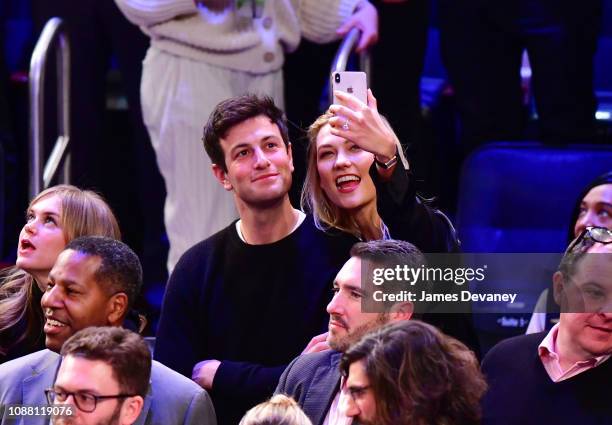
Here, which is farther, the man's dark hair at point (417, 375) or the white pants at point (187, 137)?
the white pants at point (187, 137)

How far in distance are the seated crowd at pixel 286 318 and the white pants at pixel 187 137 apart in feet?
2.53

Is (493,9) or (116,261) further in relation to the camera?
(493,9)

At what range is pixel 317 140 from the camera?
3.38 m

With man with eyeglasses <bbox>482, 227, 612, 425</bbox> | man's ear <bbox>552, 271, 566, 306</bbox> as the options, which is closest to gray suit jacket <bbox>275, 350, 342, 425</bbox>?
man with eyeglasses <bbox>482, 227, 612, 425</bbox>

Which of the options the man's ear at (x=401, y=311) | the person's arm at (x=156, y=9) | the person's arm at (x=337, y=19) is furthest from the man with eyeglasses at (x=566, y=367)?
the person's arm at (x=156, y=9)

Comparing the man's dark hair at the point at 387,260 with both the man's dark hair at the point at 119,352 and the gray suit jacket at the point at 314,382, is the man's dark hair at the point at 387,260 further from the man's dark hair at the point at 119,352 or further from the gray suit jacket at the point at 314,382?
the man's dark hair at the point at 119,352

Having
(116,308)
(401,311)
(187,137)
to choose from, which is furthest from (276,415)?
(187,137)

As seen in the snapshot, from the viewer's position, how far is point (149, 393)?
A: 9.13 feet

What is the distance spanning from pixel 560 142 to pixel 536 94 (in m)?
0.18

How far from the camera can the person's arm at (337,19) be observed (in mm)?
4227

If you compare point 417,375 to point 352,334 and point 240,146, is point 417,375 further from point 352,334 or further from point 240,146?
point 240,146

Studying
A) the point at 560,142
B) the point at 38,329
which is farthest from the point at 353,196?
the point at 560,142

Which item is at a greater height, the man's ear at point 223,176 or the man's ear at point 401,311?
the man's ear at point 223,176

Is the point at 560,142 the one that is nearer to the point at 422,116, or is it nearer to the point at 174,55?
the point at 422,116
